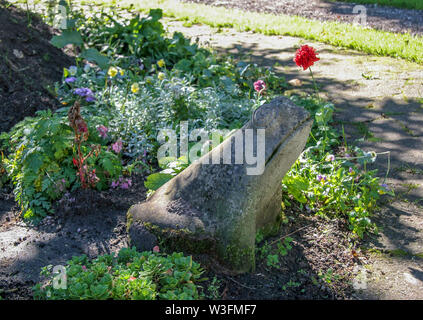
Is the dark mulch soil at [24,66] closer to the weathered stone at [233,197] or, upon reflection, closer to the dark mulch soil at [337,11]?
the weathered stone at [233,197]

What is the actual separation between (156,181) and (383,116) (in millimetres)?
2564

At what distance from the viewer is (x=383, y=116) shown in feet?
15.5

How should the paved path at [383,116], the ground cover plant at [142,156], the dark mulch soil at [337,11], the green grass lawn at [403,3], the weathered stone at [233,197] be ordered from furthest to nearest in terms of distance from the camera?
the green grass lawn at [403,3], the dark mulch soil at [337,11], the paved path at [383,116], the weathered stone at [233,197], the ground cover plant at [142,156]

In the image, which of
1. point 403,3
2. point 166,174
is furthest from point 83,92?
point 403,3

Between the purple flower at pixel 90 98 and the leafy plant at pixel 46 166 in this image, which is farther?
the purple flower at pixel 90 98

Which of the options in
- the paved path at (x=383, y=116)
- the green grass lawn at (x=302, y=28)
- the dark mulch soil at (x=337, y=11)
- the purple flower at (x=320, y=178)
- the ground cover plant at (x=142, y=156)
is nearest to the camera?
the ground cover plant at (x=142, y=156)

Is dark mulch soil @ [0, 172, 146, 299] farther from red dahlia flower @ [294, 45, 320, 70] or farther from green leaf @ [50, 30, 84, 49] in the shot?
green leaf @ [50, 30, 84, 49]

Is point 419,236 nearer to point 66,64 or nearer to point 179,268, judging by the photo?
point 179,268

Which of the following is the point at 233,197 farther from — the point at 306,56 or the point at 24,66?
the point at 24,66

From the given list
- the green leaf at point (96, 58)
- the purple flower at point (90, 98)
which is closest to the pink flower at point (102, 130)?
the purple flower at point (90, 98)

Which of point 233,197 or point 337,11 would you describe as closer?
point 233,197

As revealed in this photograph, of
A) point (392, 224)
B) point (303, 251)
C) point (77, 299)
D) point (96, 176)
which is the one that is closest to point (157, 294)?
point (77, 299)

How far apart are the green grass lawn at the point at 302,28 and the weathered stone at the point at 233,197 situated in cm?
392

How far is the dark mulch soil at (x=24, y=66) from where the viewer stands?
4539mm
